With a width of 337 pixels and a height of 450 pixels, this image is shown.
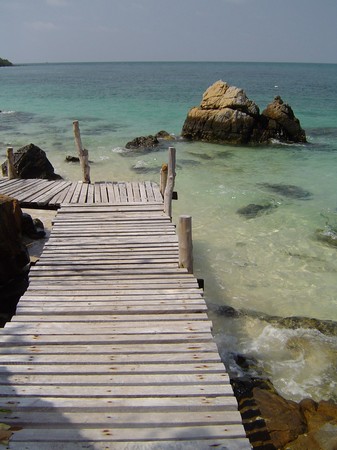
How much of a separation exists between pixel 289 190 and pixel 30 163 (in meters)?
11.0

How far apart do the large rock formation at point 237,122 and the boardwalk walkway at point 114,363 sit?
20.9 metres

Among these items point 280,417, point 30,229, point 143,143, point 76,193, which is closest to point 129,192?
point 76,193

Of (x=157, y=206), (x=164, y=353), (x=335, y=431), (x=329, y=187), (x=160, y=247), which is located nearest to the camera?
(x=164, y=353)

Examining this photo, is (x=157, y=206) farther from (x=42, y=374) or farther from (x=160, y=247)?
(x=42, y=374)

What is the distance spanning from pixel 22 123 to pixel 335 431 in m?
35.2

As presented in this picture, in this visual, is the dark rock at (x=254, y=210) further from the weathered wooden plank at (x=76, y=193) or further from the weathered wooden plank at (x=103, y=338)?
the weathered wooden plank at (x=103, y=338)

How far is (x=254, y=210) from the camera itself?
14.8 meters

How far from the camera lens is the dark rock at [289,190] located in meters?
16.6

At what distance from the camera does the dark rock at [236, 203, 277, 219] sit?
14398mm

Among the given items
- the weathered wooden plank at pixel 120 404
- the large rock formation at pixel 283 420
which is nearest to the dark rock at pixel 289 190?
the large rock formation at pixel 283 420

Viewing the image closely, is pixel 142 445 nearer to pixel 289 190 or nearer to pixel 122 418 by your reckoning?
pixel 122 418

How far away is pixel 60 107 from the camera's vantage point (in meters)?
46.2

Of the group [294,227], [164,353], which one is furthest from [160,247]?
[294,227]

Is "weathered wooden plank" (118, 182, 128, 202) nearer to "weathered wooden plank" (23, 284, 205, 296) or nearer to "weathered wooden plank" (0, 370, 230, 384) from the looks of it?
"weathered wooden plank" (23, 284, 205, 296)
